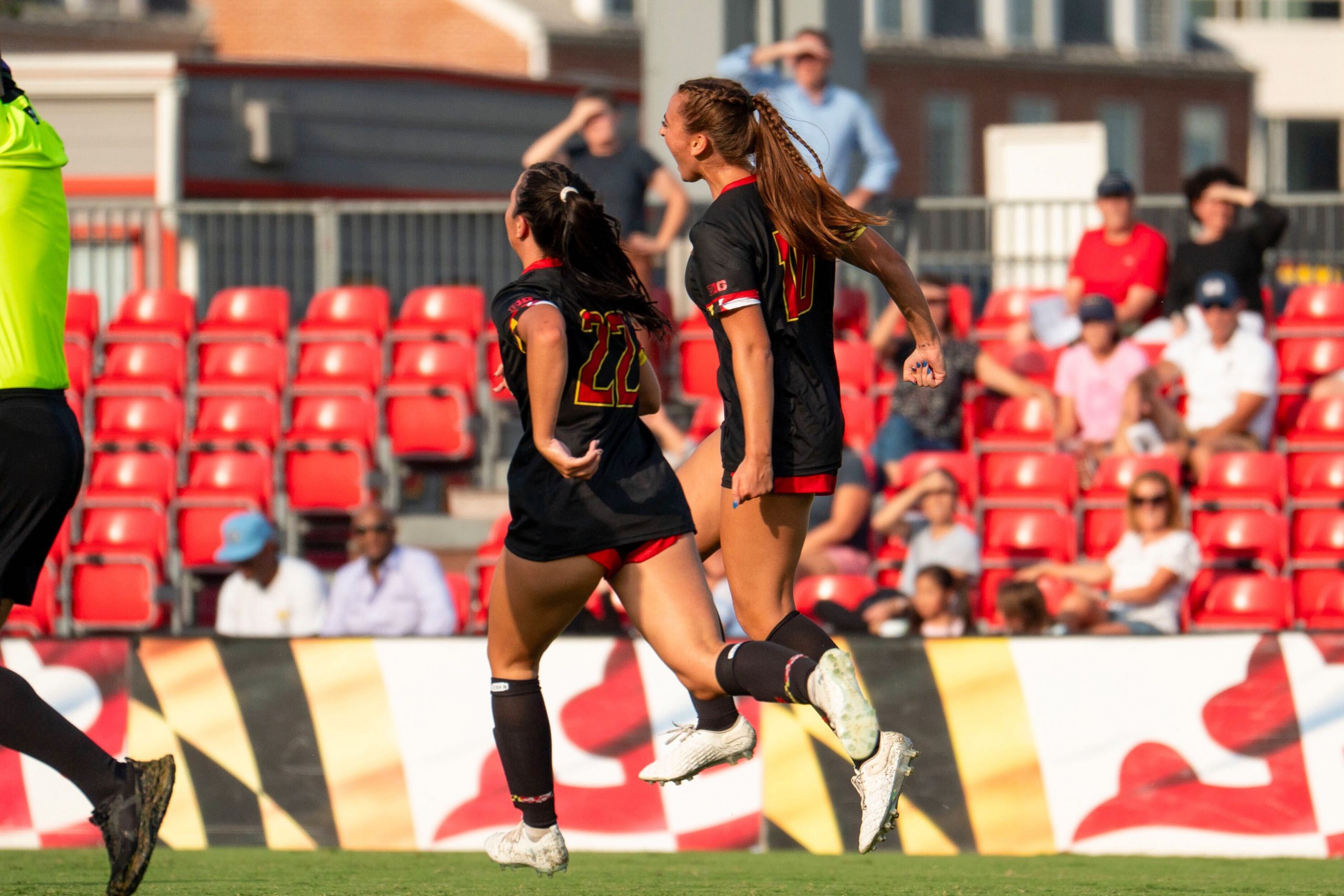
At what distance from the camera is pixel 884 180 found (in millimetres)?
11766

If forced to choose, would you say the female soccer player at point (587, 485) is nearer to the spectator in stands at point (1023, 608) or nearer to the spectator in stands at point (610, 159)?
the spectator in stands at point (1023, 608)

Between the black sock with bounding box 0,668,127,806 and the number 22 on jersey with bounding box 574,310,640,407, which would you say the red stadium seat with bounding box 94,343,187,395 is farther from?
the number 22 on jersey with bounding box 574,310,640,407

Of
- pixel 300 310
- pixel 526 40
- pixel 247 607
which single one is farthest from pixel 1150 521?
pixel 526 40

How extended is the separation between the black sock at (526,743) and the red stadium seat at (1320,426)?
6.34m

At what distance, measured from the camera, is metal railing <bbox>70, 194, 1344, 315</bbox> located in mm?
12836

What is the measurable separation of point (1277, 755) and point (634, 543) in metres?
3.66

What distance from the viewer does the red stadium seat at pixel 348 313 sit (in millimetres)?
12320

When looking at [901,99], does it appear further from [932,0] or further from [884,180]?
[884,180]

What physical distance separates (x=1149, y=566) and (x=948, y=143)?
1348 inches

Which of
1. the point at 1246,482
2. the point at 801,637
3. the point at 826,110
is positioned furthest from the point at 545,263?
the point at 826,110

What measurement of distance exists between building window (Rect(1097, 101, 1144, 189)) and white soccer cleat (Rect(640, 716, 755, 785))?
40047 mm

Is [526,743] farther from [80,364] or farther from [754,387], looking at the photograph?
[80,364]

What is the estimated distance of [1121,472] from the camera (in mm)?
10391

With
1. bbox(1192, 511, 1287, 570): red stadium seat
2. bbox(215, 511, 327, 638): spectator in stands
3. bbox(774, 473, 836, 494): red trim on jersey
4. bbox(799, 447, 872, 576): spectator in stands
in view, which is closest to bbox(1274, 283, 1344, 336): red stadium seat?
bbox(1192, 511, 1287, 570): red stadium seat
